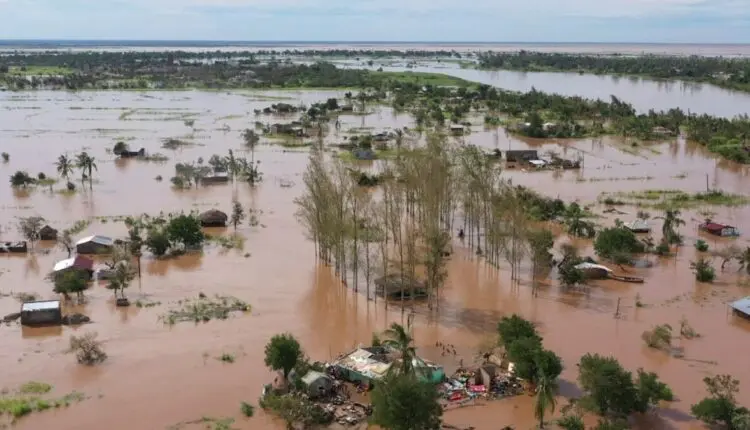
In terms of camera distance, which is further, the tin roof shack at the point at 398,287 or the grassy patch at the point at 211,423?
the tin roof shack at the point at 398,287

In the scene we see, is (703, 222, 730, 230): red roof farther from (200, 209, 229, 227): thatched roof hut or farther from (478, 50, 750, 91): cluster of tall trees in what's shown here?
(478, 50, 750, 91): cluster of tall trees

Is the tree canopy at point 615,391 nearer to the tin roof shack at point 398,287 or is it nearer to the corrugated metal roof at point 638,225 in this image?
the tin roof shack at point 398,287

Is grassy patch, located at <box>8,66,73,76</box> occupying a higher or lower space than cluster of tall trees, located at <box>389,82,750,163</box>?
higher

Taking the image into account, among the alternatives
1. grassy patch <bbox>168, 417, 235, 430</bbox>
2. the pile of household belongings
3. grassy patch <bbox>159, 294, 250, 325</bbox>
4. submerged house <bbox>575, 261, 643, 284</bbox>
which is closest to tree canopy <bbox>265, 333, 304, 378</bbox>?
grassy patch <bbox>168, 417, 235, 430</bbox>

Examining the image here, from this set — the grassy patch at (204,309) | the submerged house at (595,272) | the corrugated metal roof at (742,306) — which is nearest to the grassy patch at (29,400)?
the grassy patch at (204,309)

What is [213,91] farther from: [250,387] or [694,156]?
[250,387]

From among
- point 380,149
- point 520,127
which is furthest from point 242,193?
point 520,127
